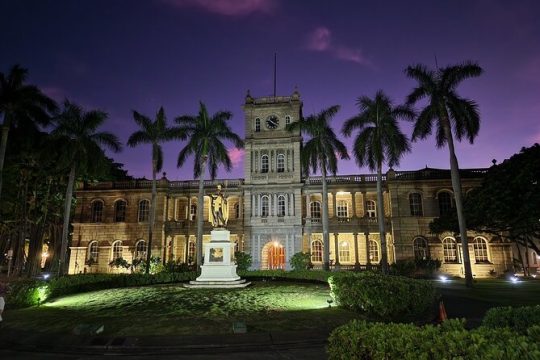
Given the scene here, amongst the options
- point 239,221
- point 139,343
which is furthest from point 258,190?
point 139,343

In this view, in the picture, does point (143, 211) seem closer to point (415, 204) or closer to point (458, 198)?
point (415, 204)

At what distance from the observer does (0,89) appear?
25625 millimetres

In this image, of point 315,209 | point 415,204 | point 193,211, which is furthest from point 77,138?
point 415,204

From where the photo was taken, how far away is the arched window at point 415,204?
34.3 meters

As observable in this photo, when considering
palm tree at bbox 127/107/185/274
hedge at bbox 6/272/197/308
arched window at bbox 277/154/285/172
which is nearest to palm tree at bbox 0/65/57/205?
palm tree at bbox 127/107/185/274

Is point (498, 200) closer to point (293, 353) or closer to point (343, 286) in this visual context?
point (343, 286)

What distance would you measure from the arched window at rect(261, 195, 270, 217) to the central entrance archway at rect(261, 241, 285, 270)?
316 cm

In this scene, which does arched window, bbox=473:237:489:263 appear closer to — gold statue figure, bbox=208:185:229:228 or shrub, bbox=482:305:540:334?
gold statue figure, bbox=208:185:229:228

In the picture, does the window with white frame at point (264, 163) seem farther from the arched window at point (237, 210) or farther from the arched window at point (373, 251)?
the arched window at point (373, 251)

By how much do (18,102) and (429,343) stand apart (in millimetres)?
31240

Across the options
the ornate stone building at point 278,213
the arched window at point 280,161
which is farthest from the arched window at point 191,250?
the arched window at point 280,161

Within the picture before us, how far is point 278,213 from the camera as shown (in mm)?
35719

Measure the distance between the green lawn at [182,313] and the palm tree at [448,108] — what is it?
43.1 ft

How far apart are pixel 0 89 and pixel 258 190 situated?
23199 mm
